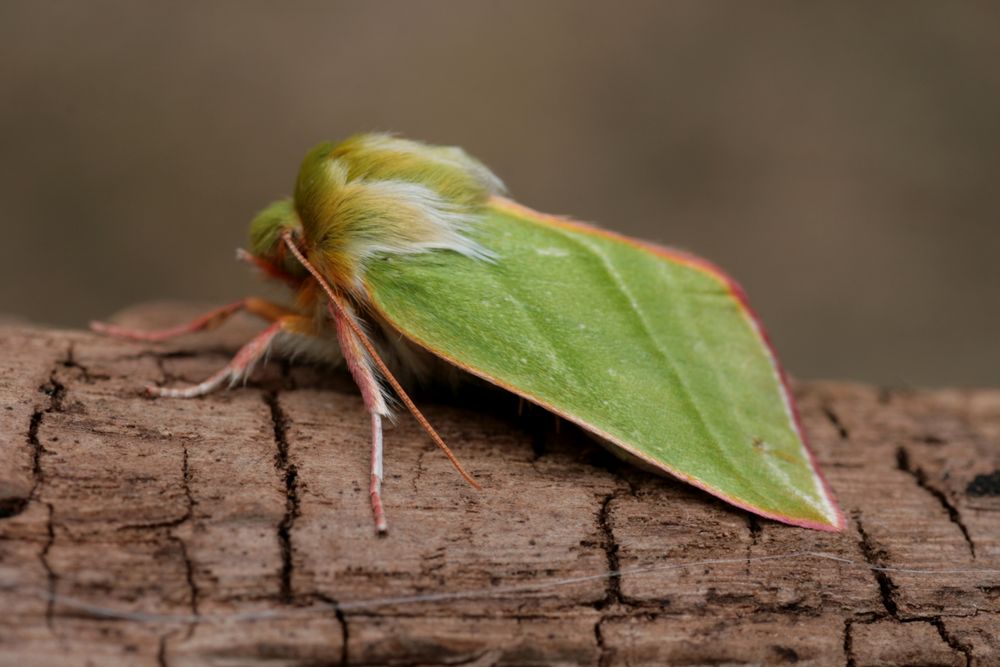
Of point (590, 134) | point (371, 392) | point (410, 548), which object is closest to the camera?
point (410, 548)

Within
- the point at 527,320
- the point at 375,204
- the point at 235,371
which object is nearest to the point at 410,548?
the point at 527,320

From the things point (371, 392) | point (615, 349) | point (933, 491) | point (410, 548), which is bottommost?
point (410, 548)

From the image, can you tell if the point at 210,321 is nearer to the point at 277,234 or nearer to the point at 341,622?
the point at 277,234

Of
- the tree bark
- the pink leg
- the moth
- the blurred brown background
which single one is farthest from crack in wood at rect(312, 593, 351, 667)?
the blurred brown background

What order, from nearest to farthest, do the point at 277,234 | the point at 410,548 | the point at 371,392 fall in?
the point at 410,548 → the point at 371,392 → the point at 277,234

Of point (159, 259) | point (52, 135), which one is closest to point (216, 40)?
point (52, 135)

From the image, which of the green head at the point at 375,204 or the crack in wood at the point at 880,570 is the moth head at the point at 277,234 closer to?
the green head at the point at 375,204
